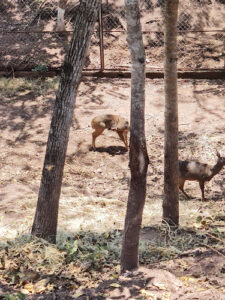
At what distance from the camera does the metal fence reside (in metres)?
16.0

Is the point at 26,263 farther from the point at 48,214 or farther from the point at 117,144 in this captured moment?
the point at 117,144

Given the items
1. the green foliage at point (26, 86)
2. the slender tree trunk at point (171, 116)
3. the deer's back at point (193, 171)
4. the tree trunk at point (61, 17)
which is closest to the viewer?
the slender tree trunk at point (171, 116)

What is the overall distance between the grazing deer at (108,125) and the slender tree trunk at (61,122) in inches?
194

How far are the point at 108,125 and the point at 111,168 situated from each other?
1122 mm

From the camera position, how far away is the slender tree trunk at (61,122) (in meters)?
5.48

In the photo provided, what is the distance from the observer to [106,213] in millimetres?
8258

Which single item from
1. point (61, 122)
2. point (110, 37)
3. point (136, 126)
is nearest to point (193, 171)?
point (61, 122)

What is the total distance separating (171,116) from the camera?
672cm

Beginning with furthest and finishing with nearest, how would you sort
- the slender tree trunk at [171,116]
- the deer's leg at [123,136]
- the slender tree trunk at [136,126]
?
the deer's leg at [123,136], the slender tree trunk at [171,116], the slender tree trunk at [136,126]

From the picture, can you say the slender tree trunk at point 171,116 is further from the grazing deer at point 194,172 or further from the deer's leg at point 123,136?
the deer's leg at point 123,136

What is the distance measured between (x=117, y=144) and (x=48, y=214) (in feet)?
18.1

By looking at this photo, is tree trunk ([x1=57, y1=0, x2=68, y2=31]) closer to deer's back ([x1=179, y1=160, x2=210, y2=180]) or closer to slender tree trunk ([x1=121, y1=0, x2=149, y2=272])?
deer's back ([x1=179, y1=160, x2=210, y2=180])

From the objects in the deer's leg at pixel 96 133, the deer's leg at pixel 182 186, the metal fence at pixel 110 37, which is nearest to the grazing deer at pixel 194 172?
the deer's leg at pixel 182 186

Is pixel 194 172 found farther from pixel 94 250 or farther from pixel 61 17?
pixel 61 17
